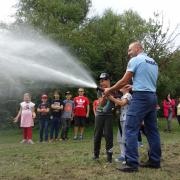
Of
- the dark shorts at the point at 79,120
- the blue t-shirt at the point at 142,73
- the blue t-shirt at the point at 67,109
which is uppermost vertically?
the blue t-shirt at the point at 142,73

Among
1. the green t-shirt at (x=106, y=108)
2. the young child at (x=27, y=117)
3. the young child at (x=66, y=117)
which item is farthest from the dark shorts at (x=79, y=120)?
the green t-shirt at (x=106, y=108)

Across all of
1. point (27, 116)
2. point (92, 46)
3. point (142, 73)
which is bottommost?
point (27, 116)

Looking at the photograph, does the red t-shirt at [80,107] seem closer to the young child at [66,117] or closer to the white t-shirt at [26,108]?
the young child at [66,117]

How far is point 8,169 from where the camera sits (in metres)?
4.14

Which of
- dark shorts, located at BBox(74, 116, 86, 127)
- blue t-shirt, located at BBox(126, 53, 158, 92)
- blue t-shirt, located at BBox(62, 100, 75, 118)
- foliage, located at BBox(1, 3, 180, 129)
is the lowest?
dark shorts, located at BBox(74, 116, 86, 127)

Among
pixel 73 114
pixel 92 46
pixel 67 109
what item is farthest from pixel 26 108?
pixel 92 46

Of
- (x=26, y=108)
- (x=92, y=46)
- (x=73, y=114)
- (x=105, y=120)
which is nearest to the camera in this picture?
(x=105, y=120)

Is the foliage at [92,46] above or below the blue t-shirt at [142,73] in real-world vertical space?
above

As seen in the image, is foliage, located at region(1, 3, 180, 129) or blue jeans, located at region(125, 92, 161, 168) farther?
foliage, located at region(1, 3, 180, 129)

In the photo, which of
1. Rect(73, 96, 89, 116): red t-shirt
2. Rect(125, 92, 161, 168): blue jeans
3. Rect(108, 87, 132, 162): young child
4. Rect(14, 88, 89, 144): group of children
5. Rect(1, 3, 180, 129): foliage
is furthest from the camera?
Rect(1, 3, 180, 129): foliage

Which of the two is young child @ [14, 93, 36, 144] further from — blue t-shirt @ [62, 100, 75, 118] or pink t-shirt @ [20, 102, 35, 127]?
blue t-shirt @ [62, 100, 75, 118]

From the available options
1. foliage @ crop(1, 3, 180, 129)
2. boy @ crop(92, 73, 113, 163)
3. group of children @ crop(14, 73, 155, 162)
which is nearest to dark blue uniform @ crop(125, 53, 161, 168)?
group of children @ crop(14, 73, 155, 162)

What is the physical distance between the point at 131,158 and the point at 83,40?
498 inches

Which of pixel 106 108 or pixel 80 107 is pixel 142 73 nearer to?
pixel 106 108
